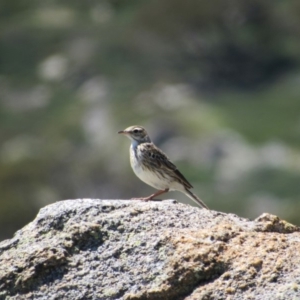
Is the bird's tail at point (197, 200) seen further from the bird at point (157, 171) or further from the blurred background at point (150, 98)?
the blurred background at point (150, 98)

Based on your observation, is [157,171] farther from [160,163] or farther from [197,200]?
[197,200]

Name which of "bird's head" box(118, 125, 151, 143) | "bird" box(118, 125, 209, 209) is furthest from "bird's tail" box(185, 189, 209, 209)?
"bird's head" box(118, 125, 151, 143)

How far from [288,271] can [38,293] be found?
1841 mm

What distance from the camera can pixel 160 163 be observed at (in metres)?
12.9

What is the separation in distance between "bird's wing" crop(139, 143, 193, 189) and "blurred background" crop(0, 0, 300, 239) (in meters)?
34.6

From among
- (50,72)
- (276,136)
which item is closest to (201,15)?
(50,72)

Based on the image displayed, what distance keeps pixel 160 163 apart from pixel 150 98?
64.7m

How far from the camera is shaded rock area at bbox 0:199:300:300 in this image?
7070mm

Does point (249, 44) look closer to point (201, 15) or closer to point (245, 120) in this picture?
point (201, 15)

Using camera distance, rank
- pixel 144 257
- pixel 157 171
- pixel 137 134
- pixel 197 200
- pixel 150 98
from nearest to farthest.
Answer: pixel 144 257
pixel 197 200
pixel 157 171
pixel 137 134
pixel 150 98

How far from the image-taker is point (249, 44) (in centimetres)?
8438

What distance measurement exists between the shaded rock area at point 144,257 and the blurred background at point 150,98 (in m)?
39.6

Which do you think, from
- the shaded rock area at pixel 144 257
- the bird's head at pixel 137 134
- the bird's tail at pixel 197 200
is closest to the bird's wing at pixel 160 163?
the bird's tail at pixel 197 200

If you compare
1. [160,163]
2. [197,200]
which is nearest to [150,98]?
[160,163]
